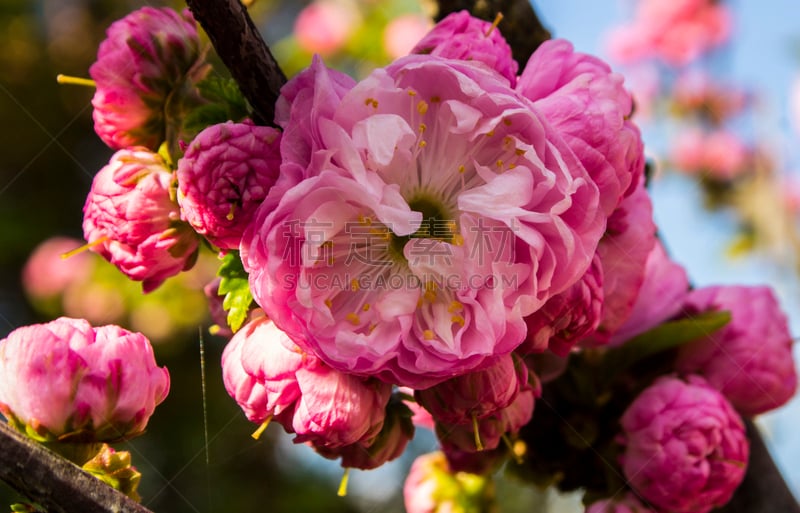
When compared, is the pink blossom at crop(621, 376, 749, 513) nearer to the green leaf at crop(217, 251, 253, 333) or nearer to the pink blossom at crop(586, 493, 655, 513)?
the pink blossom at crop(586, 493, 655, 513)

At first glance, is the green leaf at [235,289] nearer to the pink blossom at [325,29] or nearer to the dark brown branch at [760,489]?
the dark brown branch at [760,489]

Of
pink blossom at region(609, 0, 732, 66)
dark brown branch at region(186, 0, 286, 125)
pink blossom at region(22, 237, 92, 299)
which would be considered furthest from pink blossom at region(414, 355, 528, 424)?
pink blossom at region(609, 0, 732, 66)

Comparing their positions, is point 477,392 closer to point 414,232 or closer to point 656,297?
point 414,232

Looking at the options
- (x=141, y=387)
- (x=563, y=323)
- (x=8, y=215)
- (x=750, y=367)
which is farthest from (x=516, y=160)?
(x=8, y=215)

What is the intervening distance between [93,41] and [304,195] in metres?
2.49

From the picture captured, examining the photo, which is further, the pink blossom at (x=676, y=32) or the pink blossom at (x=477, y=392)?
the pink blossom at (x=676, y=32)

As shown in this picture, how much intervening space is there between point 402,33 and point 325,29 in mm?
262

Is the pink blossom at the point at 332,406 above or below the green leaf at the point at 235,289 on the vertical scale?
below

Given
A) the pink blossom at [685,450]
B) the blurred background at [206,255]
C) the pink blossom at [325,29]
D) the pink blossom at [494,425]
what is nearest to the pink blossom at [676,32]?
the blurred background at [206,255]

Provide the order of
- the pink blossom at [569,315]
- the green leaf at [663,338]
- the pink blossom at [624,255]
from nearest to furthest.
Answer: the pink blossom at [569,315]
the pink blossom at [624,255]
the green leaf at [663,338]

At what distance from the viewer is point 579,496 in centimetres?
88

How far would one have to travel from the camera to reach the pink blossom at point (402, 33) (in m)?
1.82

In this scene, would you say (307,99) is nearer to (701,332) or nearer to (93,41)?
(701,332)

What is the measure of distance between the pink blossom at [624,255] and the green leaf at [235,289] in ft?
0.95
